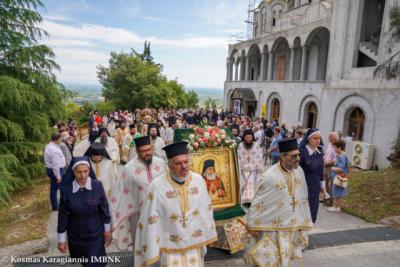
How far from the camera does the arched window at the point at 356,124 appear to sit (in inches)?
639

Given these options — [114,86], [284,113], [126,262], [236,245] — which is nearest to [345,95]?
[284,113]

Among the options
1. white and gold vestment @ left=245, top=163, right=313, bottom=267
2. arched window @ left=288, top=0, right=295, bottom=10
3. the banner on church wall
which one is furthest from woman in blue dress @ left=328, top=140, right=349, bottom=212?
arched window @ left=288, top=0, right=295, bottom=10

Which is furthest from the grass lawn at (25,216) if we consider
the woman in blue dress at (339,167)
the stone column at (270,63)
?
the stone column at (270,63)

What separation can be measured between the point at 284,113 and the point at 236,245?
20.2 meters

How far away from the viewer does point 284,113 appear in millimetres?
24125

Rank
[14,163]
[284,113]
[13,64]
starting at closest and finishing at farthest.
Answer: [14,163], [13,64], [284,113]

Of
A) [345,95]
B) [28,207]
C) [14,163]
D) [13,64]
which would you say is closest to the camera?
[28,207]

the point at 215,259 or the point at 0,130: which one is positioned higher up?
the point at 0,130

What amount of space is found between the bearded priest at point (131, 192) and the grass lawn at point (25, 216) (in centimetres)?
253

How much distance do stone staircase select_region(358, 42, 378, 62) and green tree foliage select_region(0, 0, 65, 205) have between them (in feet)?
49.8

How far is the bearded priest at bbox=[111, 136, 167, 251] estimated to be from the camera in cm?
457

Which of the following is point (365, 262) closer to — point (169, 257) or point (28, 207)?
point (169, 257)

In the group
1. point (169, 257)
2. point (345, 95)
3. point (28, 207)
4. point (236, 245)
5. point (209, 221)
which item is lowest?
point (28, 207)

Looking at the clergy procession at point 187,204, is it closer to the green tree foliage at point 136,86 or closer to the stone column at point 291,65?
the stone column at point 291,65
